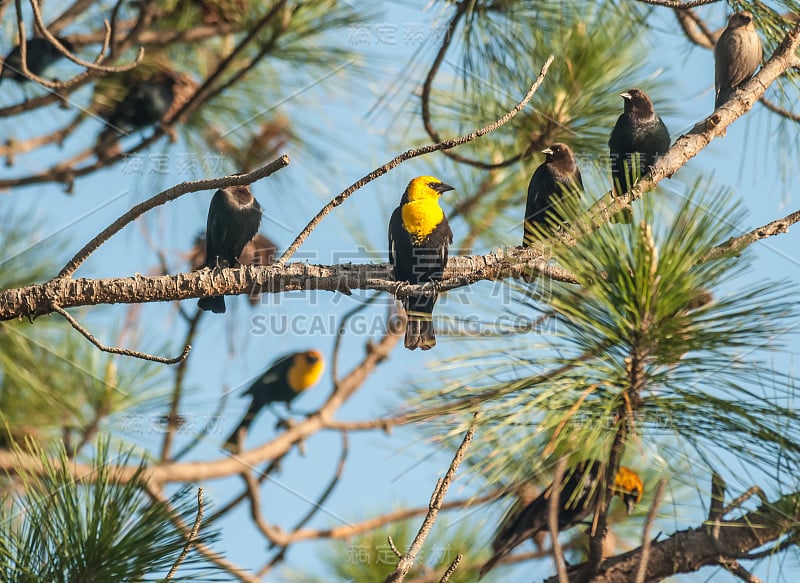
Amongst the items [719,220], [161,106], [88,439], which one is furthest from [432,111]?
[719,220]

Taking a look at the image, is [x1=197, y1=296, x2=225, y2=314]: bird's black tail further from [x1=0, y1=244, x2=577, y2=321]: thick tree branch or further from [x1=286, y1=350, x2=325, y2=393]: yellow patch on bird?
[x1=286, y1=350, x2=325, y2=393]: yellow patch on bird

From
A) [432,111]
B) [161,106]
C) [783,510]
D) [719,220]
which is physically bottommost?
[783,510]

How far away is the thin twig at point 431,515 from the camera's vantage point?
1465mm

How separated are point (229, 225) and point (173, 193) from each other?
1864mm

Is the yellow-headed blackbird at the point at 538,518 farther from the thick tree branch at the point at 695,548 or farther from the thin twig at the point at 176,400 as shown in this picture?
the thin twig at the point at 176,400

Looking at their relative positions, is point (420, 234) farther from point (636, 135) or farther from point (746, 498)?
point (746, 498)

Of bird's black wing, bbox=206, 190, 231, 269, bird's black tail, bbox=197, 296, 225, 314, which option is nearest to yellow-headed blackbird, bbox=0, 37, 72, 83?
bird's black wing, bbox=206, 190, 231, 269

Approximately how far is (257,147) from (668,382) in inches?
105

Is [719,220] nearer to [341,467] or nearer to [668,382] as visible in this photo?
[668,382]

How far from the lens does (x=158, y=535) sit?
163 centimetres

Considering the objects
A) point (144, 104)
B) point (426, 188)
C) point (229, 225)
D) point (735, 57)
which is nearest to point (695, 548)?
point (735, 57)

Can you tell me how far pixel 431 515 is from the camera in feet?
5.01

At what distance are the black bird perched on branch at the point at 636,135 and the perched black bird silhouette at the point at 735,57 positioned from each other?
1.69ft

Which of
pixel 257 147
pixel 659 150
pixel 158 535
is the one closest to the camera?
pixel 158 535
